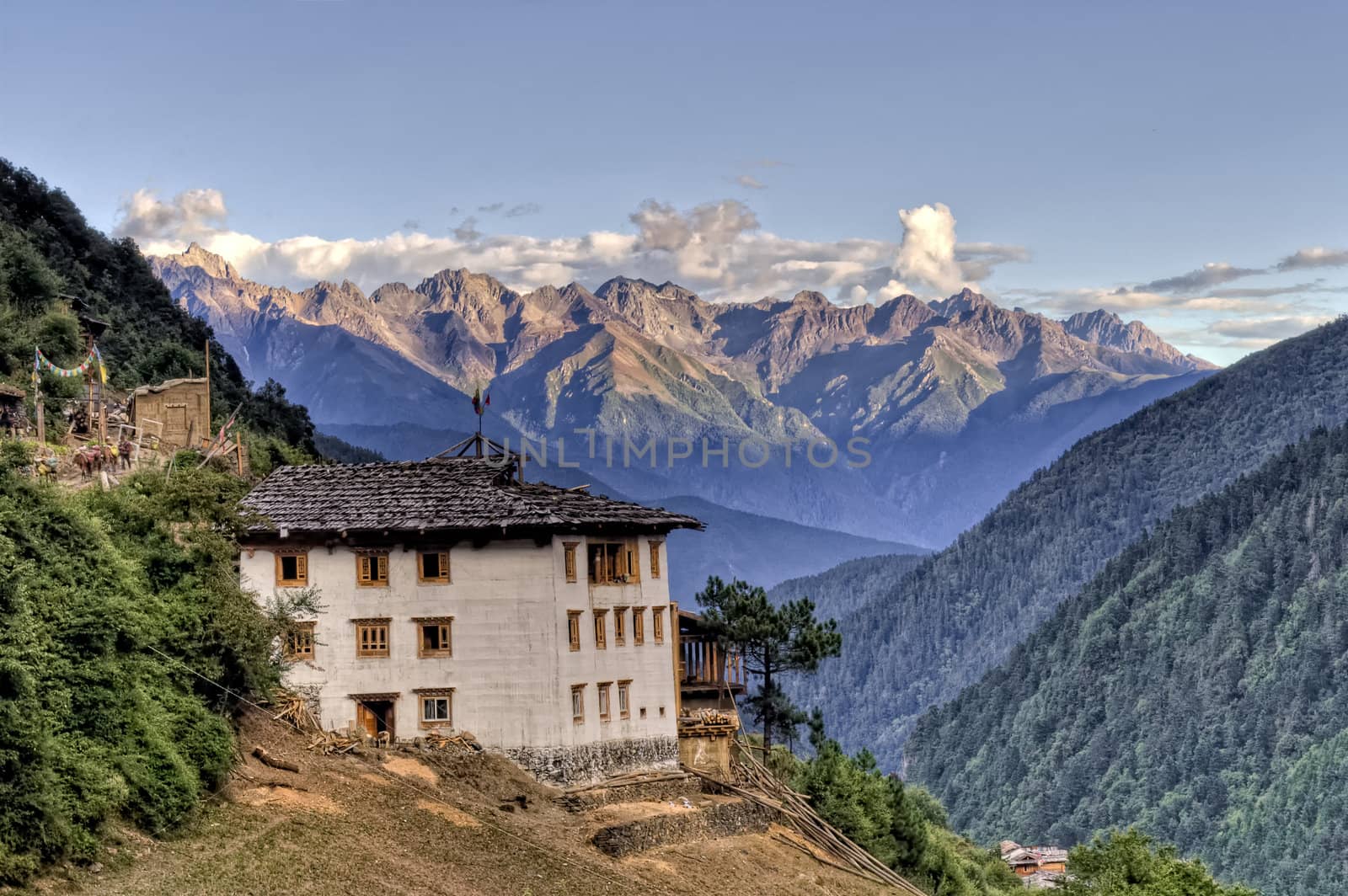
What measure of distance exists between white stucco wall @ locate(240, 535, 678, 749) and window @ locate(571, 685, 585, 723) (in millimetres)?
187

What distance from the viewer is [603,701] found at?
57.7 m

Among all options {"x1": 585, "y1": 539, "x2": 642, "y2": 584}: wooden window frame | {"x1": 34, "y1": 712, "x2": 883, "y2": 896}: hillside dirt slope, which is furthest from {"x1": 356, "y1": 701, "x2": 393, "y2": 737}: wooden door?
{"x1": 585, "y1": 539, "x2": 642, "y2": 584}: wooden window frame

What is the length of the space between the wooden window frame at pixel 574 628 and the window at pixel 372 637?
212 inches

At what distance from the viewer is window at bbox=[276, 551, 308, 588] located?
56.5 m

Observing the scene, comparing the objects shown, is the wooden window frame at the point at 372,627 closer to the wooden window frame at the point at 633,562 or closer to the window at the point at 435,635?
the window at the point at 435,635

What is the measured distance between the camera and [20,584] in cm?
4156

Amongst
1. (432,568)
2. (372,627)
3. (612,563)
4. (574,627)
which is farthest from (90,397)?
(574,627)

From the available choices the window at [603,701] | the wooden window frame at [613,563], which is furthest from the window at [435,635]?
the window at [603,701]

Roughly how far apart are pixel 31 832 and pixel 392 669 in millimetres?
18218

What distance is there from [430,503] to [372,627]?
4.24 metres

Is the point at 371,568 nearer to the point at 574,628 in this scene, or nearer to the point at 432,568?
the point at 432,568

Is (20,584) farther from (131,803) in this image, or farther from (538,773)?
(538,773)

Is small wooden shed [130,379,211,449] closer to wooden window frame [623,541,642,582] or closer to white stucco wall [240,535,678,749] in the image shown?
white stucco wall [240,535,678,749]

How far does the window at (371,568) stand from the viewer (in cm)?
5641
